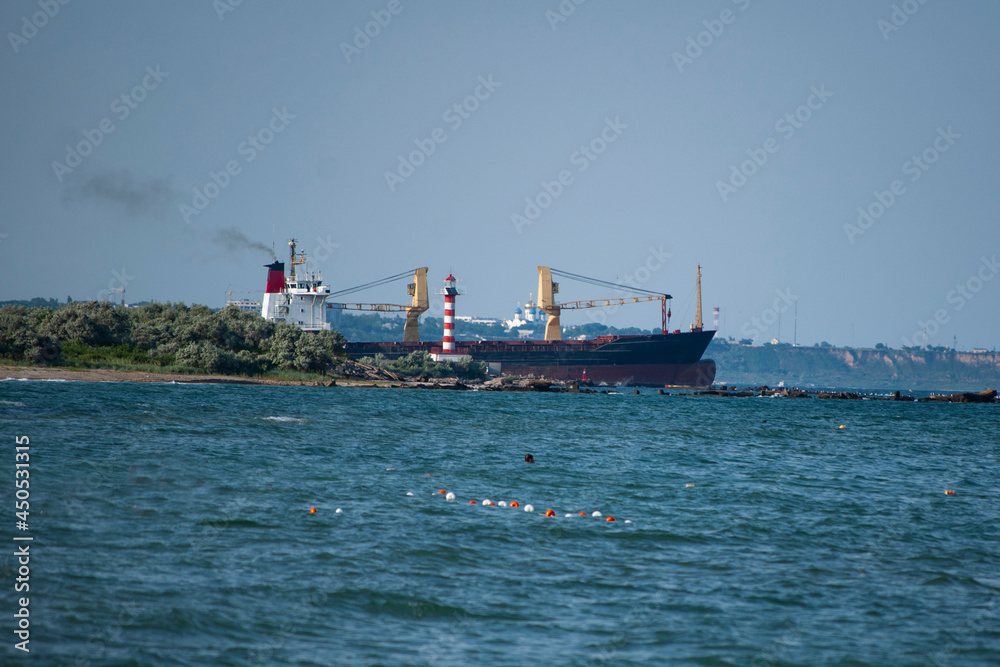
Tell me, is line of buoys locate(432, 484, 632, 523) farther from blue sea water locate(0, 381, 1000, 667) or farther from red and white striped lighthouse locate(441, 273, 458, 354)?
red and white striped lighthouse locate(441, 273, 458, 354)

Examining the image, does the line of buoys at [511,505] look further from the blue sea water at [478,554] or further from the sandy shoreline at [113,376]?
the sandy shoreline at [113,376]

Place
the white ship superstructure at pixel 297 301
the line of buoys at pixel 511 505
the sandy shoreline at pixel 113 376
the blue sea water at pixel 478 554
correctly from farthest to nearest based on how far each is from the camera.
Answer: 1. the white ship superstructure at pixel 297 301
2. the sandy shoreline at pixel 113 376
3. the line of buoys at pixel 511 505
4. the blue sea water at pixel 478 554

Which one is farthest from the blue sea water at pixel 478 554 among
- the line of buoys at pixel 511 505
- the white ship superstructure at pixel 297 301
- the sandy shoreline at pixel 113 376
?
the white ship superstructure at pixel 297 301

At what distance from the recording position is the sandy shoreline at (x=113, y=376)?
50.3 m

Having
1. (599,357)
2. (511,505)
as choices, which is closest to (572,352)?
(599,357)

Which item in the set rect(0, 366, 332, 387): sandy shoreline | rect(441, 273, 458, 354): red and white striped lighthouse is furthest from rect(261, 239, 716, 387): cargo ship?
rect(0, 366, 332, 387): sandy shoreline

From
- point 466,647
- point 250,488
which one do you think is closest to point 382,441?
point 250,488

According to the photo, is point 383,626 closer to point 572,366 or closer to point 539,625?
point 539,625

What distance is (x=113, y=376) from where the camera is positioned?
5475cm

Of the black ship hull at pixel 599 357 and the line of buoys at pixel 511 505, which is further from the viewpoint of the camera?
the black ship hull at pixel 599 357

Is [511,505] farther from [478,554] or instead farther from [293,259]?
[293,259]

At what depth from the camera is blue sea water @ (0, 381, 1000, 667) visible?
9828 millimetres

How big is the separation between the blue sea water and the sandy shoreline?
2457 cm

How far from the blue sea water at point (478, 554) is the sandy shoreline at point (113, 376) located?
80.6 ft
